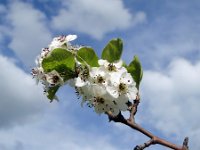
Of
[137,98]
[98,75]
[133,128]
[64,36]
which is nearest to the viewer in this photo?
[133,128]

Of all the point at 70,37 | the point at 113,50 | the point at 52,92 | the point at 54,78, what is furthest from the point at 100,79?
the point at 70,37

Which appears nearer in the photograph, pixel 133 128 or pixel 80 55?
pixel 133 128

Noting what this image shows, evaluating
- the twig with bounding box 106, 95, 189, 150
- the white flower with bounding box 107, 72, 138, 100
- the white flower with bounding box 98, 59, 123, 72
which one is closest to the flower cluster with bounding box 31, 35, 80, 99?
the white flower with bounding box 98, 59, 123, 72

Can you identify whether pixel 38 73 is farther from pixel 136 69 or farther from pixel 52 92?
pixel 136 69

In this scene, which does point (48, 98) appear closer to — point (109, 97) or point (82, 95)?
point (82, 95)

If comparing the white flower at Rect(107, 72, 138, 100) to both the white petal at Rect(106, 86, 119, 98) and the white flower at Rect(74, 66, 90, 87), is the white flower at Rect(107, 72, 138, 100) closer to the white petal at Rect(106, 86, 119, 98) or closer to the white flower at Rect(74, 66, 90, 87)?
the white petal at Rect(106, 86, 119, 98)

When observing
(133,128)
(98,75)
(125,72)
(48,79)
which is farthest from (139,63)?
(48,79)

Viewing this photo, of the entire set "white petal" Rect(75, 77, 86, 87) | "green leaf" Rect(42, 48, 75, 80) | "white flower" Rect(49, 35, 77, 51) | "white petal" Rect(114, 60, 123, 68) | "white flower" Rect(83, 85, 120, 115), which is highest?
"white flower" Rect(49, 35, 77, 51)
